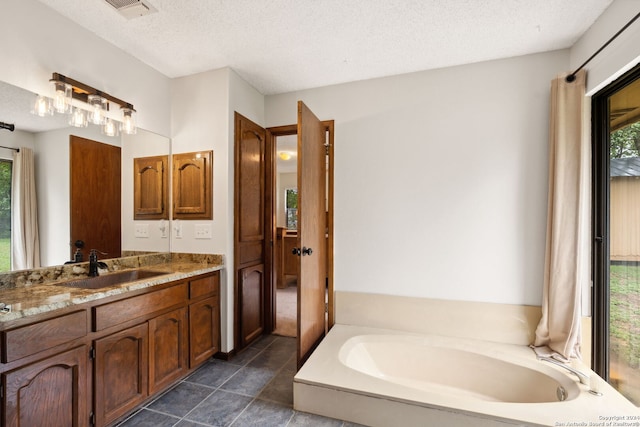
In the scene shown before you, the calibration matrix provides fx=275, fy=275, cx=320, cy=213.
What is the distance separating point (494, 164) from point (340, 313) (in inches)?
70.1

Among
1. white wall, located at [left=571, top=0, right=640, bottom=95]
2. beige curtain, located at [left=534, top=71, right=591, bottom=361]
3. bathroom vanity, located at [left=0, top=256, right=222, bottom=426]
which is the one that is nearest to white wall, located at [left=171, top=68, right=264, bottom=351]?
bathroom vanity, located at [left=0, top=256, right=222, bottom=426]

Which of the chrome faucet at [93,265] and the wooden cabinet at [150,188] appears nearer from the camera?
the chrome faucet at [93,265]

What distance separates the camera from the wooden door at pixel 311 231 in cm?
189

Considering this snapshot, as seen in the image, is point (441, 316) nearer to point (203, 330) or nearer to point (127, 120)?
point (203, 330)

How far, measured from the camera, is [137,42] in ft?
6.50

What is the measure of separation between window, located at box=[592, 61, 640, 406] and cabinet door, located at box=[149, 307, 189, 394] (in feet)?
9.19

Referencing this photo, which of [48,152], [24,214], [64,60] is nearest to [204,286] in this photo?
[24,214]

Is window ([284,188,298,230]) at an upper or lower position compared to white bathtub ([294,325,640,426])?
upper

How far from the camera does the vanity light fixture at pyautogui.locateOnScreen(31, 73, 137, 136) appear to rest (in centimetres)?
165

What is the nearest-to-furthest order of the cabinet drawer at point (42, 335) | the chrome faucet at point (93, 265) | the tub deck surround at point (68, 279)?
the cabinet drawer at point (42, 335) < the tub deck surround at point (68, 279) < the chrome faucet at point (93, 265)

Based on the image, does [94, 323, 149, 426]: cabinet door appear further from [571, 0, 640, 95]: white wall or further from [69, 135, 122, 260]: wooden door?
[571, 0, 640, 95]: white wall

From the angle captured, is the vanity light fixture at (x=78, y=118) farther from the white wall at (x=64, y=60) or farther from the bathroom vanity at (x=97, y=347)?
the bathroom vanity at (x=97, y=347)

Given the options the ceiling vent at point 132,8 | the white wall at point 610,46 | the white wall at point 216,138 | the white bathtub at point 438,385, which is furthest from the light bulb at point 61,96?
the white wall at point 610,46

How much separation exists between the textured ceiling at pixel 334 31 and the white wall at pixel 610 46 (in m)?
0.07
